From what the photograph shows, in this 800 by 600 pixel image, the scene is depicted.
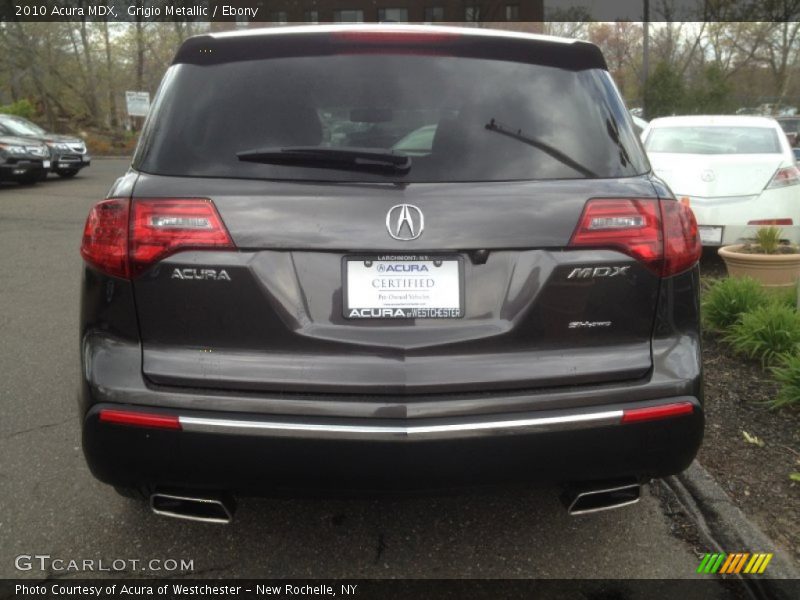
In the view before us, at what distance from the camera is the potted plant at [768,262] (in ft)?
19.2

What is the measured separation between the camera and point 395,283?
2.19 meters

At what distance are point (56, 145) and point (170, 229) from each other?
773 inches

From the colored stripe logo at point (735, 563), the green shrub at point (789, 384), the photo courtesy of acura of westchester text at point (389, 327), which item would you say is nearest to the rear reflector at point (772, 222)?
the green shrub at point (789, 384)

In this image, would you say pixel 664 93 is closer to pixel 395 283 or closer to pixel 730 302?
pixel 730 302

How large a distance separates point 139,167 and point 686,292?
1.80 m

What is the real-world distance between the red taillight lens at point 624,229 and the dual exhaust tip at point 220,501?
2.40 ft

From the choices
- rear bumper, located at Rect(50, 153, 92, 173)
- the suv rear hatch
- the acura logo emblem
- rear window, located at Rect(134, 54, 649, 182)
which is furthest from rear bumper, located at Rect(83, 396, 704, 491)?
rear bumper, located at Rect(50, 153, 92, 173)

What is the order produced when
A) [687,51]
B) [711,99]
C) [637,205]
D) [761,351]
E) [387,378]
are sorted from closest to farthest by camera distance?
[387,378] < [637,205] < [761,351] < [711,99] < [687,51]

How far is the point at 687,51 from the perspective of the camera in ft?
160

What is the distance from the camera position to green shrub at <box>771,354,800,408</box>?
3863 millimetres

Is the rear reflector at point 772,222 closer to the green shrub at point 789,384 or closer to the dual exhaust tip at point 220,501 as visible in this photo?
the green shrub at point 789,384

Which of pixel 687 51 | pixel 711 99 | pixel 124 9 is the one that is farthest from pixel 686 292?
pixel 687 51

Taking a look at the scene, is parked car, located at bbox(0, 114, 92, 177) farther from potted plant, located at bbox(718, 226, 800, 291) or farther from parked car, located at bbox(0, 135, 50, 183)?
potted plant, located at bbox(718, 226, 800, 291)

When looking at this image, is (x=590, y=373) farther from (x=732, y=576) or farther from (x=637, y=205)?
(x=732, y=576)
